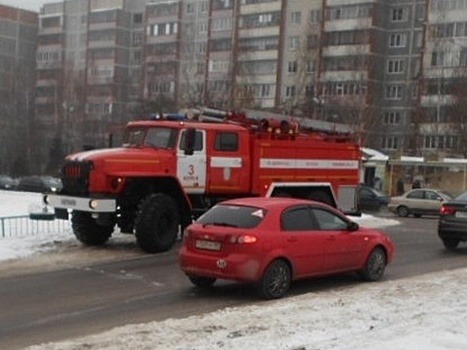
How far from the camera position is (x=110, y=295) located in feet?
37.4

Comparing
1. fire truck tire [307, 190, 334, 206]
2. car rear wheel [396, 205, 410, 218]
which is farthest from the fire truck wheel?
car rear wheel [396, 205, 410, 218]

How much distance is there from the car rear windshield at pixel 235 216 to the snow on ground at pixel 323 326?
1.22 meters

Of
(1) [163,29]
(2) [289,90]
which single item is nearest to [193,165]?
(2) [289,90]

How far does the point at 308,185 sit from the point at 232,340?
12.4 meters

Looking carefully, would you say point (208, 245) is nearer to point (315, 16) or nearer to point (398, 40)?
point (398, 40)

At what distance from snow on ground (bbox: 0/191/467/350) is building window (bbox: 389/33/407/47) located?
2660 inches

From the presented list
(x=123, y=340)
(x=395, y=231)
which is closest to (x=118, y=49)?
(x=395, y=231)

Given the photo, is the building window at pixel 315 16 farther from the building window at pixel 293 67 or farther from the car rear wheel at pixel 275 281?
the car rear wheel at pixel 275 281

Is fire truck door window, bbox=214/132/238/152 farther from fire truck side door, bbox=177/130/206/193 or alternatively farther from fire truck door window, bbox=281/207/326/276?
fire truck door window, bbox=281/207/326/276

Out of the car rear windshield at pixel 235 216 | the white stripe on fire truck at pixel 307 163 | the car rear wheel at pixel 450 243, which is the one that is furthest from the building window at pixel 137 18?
the car rear windshield at pixel 235 216

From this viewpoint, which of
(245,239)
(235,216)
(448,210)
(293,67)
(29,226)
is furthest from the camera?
(293,67)

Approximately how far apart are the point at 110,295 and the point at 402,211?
2538 cm

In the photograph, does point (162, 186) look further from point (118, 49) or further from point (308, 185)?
point (118, 49)

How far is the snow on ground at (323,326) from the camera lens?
7684 millimetres
